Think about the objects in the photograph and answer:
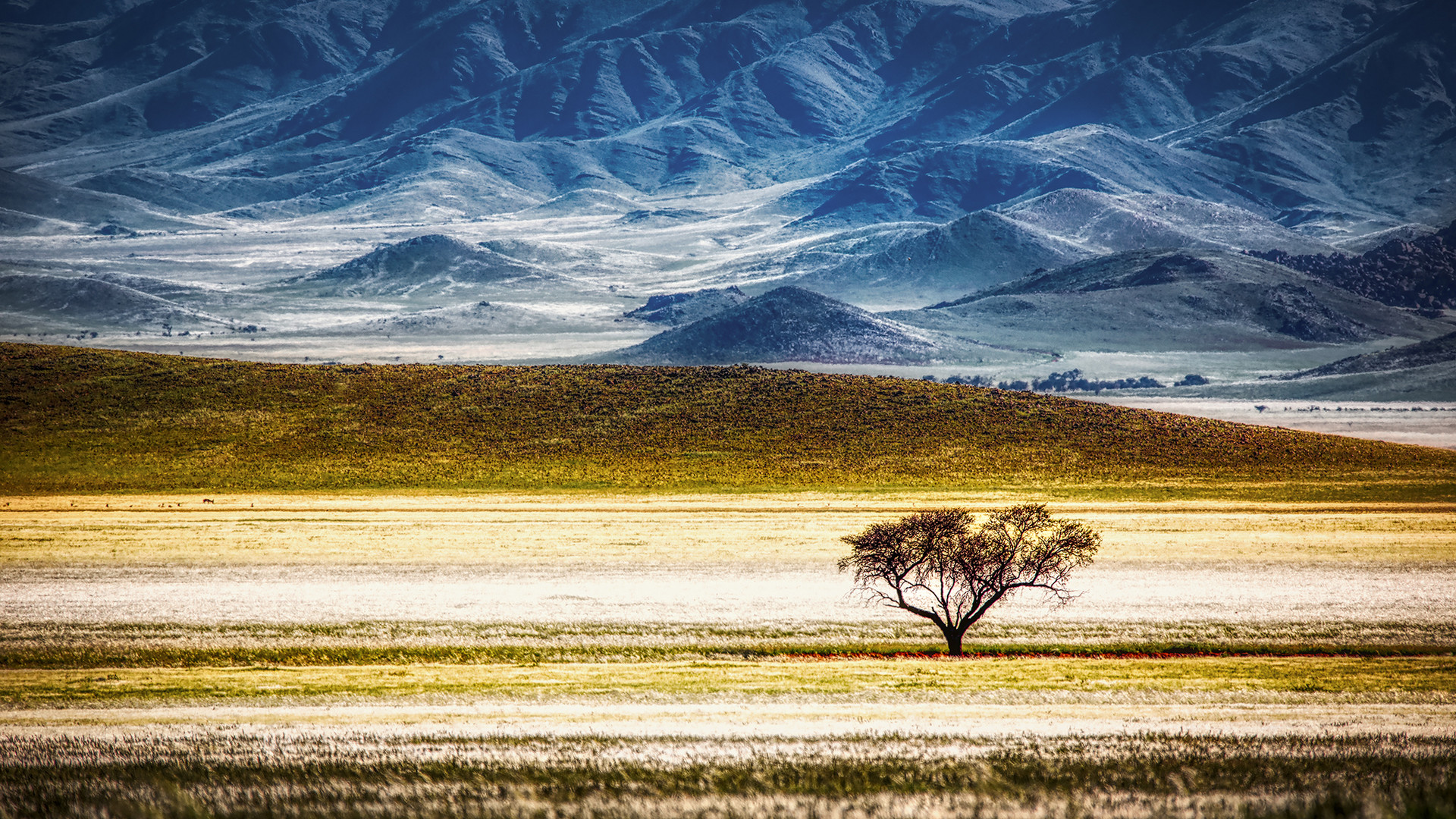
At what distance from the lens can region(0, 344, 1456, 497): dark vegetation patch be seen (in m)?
65.8

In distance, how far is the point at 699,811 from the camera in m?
12.7

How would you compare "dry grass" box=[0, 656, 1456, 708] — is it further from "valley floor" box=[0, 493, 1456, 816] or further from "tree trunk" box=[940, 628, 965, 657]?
"tree trunk" box=[940, 628, 965, 657]

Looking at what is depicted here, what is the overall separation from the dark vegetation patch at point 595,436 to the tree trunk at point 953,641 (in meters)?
34.3

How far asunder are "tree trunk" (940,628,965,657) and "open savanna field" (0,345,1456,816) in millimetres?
458

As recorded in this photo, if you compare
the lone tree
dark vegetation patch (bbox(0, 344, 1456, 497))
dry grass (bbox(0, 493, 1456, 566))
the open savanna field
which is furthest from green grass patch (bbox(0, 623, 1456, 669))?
dark vegetation patch (bbox(0, 344, 1456, 497))

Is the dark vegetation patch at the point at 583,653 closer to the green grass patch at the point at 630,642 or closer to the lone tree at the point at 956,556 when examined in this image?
the green grass patch at the point at 630,642

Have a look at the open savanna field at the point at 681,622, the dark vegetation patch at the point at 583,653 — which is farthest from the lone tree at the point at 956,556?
the dark vegetation patch at the point at 583,653

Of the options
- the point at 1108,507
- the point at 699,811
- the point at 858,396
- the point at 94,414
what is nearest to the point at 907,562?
the point at 699,811

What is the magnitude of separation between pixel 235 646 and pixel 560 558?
1568cm

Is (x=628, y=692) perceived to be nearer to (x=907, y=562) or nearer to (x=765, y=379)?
(x=907, y=562)

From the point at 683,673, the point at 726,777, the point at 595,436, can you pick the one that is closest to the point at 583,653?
the point at 683,673

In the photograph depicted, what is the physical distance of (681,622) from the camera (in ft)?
102

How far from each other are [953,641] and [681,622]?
24.9ft

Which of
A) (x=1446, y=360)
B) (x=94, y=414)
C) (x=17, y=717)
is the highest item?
(x=1446, y=360)
